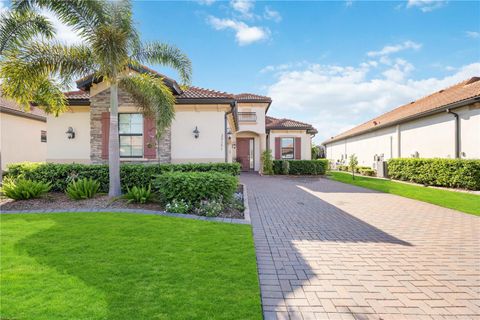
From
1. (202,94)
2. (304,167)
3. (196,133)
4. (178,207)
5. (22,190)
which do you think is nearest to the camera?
(178,207)

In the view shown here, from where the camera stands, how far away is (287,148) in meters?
22.7

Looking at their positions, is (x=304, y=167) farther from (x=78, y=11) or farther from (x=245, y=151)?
(x=78, y=11)

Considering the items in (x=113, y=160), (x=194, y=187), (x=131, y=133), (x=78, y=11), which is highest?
(x=78, y=11)

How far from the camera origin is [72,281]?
10.5 ft

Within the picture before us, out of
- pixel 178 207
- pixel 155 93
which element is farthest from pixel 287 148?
pixel 178 207

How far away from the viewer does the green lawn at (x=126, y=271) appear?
2676 millimetres

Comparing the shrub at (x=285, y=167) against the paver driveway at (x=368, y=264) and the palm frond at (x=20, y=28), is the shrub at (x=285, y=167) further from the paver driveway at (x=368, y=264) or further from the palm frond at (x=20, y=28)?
the palm frond at (x=20, y=28)

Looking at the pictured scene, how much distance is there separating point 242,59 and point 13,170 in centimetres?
1123

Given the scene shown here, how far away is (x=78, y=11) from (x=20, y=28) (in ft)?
11.1

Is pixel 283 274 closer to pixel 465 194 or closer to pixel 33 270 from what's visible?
pixel 33 270

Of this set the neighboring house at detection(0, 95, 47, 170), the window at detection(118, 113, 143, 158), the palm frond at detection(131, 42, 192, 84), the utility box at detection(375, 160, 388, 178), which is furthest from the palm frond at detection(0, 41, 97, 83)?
the utility box at detection(375, 160, 388, 178)

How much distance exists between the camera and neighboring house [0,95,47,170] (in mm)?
14680

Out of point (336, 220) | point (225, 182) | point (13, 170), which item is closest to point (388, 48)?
point (336, 220)

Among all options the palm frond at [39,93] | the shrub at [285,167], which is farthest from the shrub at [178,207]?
the shrub at [285,167]
